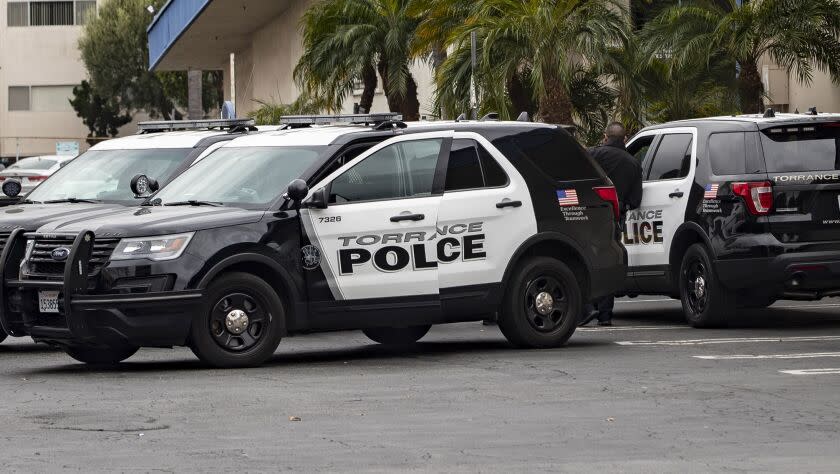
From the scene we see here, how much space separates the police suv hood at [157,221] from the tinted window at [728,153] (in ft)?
14.9

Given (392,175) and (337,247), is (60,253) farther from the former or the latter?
(392,175)

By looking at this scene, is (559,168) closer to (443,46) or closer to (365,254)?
(365,254)

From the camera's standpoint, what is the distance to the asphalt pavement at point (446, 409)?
8023 millimetres

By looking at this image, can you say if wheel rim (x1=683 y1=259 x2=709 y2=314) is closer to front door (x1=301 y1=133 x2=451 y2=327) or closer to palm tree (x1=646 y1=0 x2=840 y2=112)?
front door (x1=301 y1=133 x2=451 y2=327)

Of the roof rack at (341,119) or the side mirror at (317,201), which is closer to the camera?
the side mirror at (317,201)

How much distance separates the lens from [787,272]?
1421 cm

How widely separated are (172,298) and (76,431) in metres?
2.57

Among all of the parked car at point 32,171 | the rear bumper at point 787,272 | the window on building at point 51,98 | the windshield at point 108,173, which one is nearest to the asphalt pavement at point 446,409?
the rear bumper at point 787,272

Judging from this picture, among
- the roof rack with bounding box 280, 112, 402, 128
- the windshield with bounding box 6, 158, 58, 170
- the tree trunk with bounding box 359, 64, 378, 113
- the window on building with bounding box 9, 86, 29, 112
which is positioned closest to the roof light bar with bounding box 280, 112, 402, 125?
the roof rack with bounding box 280, 112, 402, 128

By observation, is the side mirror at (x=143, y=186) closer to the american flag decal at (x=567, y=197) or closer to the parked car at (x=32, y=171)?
the american flag decal at (x=567, y=197)

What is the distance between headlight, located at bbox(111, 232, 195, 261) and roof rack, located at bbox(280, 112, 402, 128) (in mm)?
2212

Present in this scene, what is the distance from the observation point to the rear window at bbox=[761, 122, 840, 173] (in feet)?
47.3

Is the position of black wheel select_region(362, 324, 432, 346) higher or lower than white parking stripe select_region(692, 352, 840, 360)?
higher

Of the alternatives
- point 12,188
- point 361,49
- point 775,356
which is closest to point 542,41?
point 361,49
